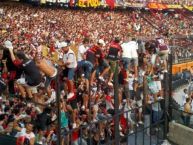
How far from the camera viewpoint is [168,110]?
30.9ft

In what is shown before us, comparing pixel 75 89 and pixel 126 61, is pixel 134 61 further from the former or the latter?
pixel 75 89

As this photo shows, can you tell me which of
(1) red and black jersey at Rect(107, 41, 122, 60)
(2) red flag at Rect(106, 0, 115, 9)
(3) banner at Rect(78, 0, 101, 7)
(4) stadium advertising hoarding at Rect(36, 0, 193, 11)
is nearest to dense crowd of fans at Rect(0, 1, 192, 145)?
(1) red and black jersey at Rect(107, 41, 122, 60)

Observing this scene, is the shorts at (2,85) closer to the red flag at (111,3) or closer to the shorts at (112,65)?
the shorts at (112,65)

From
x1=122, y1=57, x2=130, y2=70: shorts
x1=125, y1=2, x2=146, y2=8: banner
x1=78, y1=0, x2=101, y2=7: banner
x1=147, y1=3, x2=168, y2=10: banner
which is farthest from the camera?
x1=147, y1=3, x2=168, y2=10: banner

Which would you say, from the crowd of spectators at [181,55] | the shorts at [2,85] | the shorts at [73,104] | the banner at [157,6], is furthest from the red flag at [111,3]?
the shorts at [2,85]

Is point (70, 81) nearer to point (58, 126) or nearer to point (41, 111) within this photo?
point (41, 111)

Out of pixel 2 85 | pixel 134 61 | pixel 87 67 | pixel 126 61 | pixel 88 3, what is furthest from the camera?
pixel 88 3

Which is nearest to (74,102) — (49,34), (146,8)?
(49,34)

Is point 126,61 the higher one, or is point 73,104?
point 126,61

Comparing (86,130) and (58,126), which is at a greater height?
(58,126)

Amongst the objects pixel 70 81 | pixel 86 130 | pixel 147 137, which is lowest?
pixel 147 137

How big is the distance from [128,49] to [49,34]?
29.7ft

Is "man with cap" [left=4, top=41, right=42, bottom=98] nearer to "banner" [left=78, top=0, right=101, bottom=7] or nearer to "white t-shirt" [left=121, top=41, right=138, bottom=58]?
"white t-shirt" [left=121, top=41, right=138, bottom=58]

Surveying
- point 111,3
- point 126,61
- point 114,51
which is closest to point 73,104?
point 114,51
